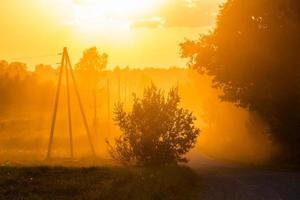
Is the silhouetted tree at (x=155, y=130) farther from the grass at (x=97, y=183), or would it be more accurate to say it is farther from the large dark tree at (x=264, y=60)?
the large dark tree at (x=264, y=60)

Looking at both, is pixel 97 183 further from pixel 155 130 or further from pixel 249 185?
pixel 249 185

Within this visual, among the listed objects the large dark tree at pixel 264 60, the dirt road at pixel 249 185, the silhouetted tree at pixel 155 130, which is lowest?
the dirt road at pixel 249 185

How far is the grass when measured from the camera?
1049 inches

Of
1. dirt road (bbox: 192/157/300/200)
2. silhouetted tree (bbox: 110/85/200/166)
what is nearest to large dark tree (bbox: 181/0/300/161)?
dirt road (bbox: 192/157/300/200)

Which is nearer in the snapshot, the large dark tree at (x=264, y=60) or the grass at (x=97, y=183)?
the grass at (x=97, y=183)

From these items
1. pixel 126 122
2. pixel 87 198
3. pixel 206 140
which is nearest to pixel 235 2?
pixel 126 122

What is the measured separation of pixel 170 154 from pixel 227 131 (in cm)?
5077

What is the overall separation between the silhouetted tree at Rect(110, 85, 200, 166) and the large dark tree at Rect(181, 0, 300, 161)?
15.1 meters

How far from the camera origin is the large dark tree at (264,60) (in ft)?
165

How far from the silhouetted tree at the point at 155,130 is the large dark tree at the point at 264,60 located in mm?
15057

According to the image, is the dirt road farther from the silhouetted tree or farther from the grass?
the silhouetted tree

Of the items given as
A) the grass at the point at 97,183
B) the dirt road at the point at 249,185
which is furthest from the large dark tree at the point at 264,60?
the grass at the point at 97,183

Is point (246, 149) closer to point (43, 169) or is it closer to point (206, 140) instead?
point (206, 140)

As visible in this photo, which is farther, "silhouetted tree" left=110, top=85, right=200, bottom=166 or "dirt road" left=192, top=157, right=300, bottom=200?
"silhouetted tree" left=110, top=85, right=200, bottom=166
